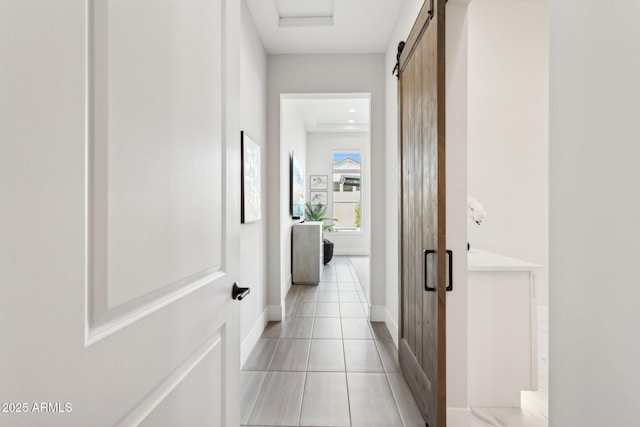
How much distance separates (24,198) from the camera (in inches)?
17.0

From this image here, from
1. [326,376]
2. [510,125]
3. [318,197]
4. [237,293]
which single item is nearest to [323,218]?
[318,197]

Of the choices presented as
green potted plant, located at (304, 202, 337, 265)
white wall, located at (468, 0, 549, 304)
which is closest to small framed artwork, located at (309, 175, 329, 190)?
green potted plant, located at (304, 202, 337, 265)

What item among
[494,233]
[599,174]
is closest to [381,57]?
[494,233]

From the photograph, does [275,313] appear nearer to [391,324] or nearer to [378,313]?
[378,313]

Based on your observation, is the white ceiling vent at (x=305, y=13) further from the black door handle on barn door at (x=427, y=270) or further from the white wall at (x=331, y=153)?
the white wall at (x=331, y=153)

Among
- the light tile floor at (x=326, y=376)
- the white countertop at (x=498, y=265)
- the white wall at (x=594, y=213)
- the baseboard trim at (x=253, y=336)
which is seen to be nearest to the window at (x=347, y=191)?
the light tile floor at (x=326, y=376)

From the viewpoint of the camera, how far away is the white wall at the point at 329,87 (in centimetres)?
354

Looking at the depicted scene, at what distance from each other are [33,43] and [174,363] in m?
0.69

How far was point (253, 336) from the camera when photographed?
2.89m

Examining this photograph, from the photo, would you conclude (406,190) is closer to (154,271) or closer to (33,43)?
(154,271)

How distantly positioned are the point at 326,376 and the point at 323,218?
575cm

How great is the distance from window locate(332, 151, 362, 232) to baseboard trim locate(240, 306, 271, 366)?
537cm

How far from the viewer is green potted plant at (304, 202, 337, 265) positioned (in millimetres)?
7109

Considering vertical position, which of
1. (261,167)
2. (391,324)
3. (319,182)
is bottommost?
(391,324)
